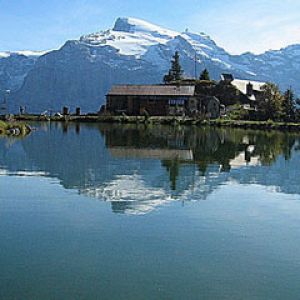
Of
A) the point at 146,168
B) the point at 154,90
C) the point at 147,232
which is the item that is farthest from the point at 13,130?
Result: the point at 154,90

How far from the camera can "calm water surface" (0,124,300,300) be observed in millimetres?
6848

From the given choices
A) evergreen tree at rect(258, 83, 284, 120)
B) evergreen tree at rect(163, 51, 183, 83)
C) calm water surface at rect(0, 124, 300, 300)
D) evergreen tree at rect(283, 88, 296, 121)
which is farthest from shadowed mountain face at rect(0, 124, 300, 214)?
evergreen tree at rect(163, 51, 183, 83)

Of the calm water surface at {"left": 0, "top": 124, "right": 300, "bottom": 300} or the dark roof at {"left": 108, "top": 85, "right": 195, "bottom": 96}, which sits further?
the dark roof at {"left": 108, "top": 85, "right": 195, "bottom": 96}

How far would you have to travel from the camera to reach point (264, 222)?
10.5 meters

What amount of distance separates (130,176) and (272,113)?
4419 cm

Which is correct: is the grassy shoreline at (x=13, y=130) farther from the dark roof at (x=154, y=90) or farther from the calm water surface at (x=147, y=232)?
the dark roof at (x=154, y=90)

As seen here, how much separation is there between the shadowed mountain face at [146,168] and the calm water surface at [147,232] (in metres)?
0.06

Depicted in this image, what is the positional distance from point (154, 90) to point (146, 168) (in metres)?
47.9

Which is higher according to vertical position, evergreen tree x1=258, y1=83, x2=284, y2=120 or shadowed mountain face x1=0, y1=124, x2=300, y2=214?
evergreen tree x1=258, y1=83, x2=284, y2=120

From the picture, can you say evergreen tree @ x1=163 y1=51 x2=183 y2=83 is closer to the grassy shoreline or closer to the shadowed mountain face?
the grassy shoreline

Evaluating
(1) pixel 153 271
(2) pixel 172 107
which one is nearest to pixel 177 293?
(1) pixel 153 271

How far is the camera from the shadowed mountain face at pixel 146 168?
43.7 feet

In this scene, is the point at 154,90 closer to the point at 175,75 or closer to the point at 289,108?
the point at 289,108

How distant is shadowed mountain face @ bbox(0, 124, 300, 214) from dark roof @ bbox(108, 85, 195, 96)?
3684 centimetres
